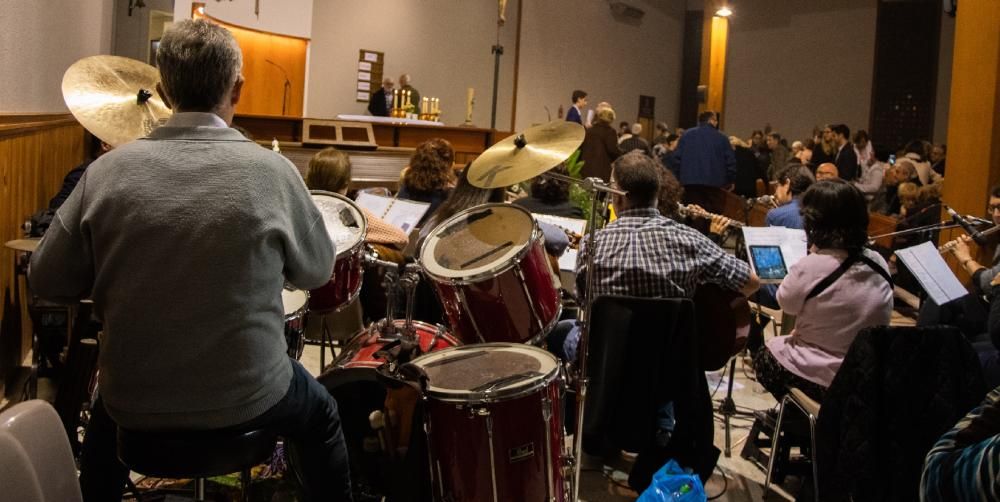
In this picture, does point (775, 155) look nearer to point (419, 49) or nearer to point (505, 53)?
point (505, 53)

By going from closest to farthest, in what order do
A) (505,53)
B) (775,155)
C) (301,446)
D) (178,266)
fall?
(178,266)
(301,446)
(775,155)
(505,53)

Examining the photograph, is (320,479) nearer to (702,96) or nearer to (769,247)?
(769,247)

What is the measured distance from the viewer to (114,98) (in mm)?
2697

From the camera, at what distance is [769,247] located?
3973mm

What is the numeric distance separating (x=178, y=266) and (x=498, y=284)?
1.34 m

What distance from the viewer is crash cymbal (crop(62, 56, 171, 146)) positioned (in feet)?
8.43

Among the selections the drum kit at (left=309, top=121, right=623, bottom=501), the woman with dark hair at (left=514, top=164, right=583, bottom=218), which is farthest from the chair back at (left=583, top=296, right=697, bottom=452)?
the woman with dark hair at (left=514, top=164, right=583, bottom=218)

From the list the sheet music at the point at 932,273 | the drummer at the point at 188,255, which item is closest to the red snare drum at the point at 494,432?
the drummer at the point at 188,255

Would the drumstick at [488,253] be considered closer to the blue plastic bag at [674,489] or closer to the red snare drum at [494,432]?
the red snare drum at [494,432]

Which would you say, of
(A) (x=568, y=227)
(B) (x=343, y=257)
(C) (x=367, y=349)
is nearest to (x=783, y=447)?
(A) (x=568, y=227)

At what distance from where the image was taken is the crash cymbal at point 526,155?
294 cm

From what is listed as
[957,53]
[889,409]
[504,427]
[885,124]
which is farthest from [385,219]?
[885,124]

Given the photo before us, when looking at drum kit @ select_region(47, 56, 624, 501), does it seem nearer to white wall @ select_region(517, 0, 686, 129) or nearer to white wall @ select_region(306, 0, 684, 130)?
white wall @ select_region(306, 0, 684, 130)

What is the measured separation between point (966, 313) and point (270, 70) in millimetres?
10119
